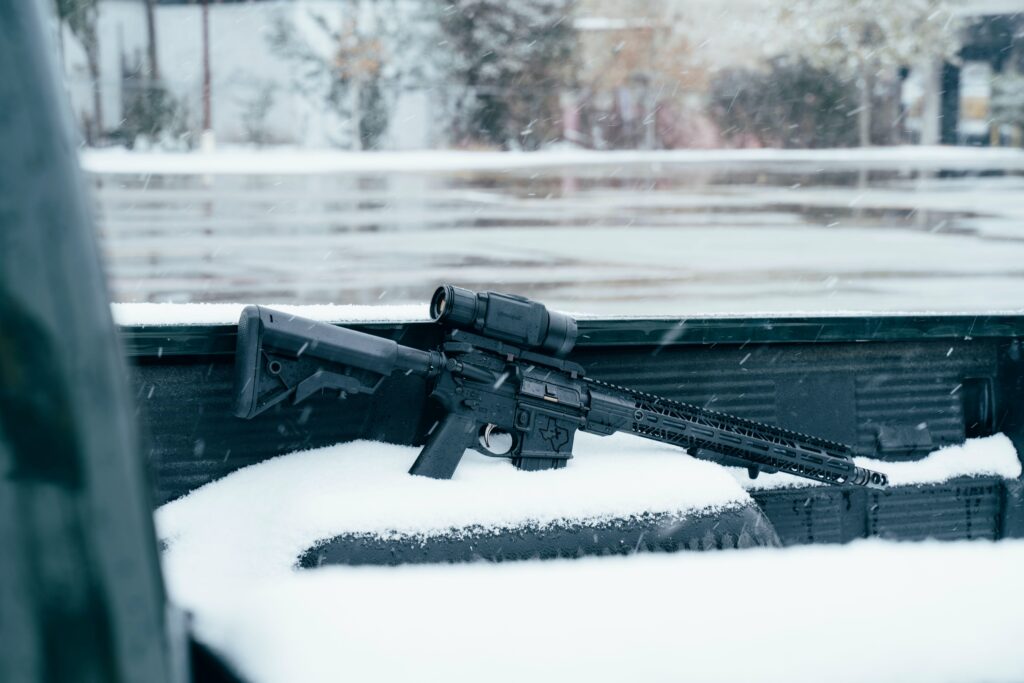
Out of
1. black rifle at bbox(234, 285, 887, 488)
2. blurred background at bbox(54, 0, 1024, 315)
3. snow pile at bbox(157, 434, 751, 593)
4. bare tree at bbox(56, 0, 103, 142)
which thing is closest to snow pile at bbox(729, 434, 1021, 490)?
black rifle at bbox(234, 285, 887, 488)

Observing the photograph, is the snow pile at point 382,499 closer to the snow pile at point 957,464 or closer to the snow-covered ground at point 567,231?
the snow pile at point 957,464

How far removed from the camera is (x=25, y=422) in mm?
498

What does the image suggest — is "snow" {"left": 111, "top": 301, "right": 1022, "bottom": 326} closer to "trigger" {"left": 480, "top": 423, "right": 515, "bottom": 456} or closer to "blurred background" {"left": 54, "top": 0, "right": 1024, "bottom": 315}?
"trigger" {"left": 480, "top": 423, "right": 515, "bottom": 456}

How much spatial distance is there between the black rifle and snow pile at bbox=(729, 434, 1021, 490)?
19.5 inches

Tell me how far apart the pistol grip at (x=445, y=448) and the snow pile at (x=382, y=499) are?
0.04 metres

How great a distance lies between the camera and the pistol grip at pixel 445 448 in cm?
294

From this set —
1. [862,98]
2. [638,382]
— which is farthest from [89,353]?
[862,98]

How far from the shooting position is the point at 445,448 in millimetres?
2965

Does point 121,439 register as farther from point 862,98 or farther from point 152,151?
point 862,98

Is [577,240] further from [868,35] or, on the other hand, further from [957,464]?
[868,35]

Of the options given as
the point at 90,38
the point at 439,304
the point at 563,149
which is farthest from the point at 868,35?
the point at 439,304

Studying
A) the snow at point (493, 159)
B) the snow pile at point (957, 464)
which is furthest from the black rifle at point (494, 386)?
the snow at point (493, 159)

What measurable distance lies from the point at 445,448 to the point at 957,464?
1954 millimetres

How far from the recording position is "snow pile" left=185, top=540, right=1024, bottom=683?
104 centimetres
